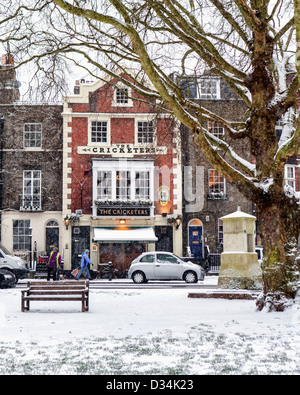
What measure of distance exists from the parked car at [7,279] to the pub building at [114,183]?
1053 cm

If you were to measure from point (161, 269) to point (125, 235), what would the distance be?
275 inches

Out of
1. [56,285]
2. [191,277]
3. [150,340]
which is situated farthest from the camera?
[191,277]

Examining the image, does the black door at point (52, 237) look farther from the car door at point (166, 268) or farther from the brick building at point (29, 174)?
the car door at point (166, 268)

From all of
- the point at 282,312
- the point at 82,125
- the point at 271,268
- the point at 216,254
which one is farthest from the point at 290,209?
the point at 82,125

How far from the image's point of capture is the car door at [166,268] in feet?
82.4

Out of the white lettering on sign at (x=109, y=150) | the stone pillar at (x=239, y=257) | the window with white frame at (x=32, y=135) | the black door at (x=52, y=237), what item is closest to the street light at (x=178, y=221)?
the white lettering on sign at (x=109, y=150)

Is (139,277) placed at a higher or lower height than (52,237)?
lower

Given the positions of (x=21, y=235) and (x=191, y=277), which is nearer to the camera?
(x=191, y=277)

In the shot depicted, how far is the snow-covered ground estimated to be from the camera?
6336 millimetres

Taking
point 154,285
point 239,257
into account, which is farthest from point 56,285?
point 154,285

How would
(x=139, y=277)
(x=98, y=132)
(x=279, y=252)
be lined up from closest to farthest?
(x=279, y=252) → (x=139, y=277) → (x=98, y=132)

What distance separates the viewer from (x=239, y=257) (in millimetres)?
18281

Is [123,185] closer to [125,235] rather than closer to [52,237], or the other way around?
[125,235]
